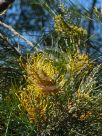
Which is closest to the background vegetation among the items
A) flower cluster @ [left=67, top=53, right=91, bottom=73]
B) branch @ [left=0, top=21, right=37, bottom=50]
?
flower cluster @ [left=67, top=53, right=91, bottom=73]

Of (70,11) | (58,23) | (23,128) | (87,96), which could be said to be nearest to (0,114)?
(23,128)

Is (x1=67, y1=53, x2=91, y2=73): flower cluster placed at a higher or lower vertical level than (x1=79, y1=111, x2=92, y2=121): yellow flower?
higher

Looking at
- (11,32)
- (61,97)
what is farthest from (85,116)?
(11,32)

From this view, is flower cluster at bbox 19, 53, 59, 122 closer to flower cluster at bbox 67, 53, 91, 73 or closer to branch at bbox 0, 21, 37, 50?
flower cluster at bbox 67, 53, 91, 73

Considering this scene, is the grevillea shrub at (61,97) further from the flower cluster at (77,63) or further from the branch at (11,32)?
the branch at (11,32)

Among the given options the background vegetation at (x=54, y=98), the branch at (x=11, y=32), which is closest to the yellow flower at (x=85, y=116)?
the background vegetation at (x=54, y=98)

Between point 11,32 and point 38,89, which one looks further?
point 11,32

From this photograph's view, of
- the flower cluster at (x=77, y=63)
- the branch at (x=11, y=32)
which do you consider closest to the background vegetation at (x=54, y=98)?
the flower cluster at (x=77, y=63)

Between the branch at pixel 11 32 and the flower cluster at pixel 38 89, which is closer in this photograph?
the flower cluster at pixel 38 89

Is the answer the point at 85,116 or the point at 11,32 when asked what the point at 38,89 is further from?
the point at 11,32

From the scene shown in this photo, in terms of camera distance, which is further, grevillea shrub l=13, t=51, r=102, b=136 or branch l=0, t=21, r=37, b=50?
branch l=0, t=21, r=37, b=50

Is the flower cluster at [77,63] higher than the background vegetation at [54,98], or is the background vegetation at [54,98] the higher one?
the flower cluster at [77,63]

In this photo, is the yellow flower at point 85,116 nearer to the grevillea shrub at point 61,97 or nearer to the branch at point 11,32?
the grevillea shrub at point 61,97

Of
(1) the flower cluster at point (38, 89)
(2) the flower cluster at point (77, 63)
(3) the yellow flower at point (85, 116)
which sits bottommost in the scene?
(3) the yellow flower at point (85, 116)
